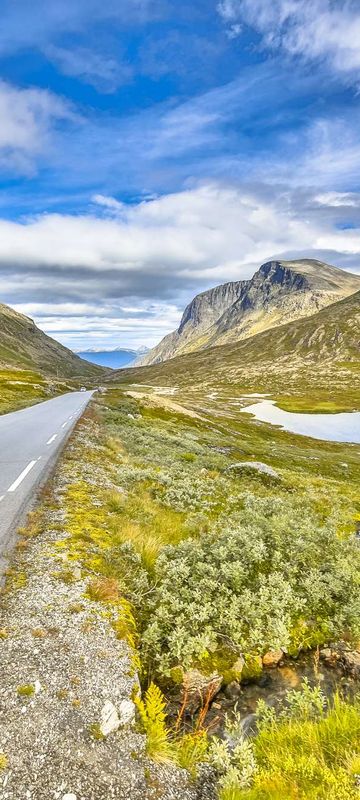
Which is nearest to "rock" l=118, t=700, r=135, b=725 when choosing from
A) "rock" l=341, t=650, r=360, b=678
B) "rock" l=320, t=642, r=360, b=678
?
"rock" l=320, t=642, r=360, b=678

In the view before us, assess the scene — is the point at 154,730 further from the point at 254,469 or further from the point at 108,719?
the point at 254,469

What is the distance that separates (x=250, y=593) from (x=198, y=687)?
2.52 meters

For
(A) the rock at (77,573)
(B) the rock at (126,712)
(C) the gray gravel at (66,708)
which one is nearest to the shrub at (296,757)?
(C) the gray gravel at (66,708)

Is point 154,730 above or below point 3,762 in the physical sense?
below

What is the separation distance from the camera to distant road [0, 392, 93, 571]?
12.1 metres

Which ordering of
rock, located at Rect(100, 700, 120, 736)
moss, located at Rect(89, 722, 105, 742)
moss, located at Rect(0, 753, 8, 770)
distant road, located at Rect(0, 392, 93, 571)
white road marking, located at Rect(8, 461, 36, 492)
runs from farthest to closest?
Result: white road marking, located at Rect(8, 461, 36, 492) < distant road, located at Rect(0, 392, 93, 571) < rock, located at Rect(100, 700, 120, 736) < moss, located at Rect(89, 722, 105, 742) < moss, located at Rect(0, 753, 8, 770)

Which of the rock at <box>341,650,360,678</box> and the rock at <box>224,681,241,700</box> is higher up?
the rock at <box>224,681,241,700</box>

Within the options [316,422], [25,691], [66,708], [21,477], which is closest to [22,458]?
[21,477]

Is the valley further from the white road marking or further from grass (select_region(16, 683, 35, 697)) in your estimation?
the white road marking

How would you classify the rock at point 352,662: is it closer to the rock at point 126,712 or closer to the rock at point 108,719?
the rock at point 126,712

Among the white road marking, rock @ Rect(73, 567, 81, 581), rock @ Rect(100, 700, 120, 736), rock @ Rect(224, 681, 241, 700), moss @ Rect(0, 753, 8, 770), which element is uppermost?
the white road marking

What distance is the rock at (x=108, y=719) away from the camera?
533 centimetres

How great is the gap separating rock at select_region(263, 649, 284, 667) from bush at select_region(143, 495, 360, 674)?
0.42 ft

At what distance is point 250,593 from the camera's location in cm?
905
